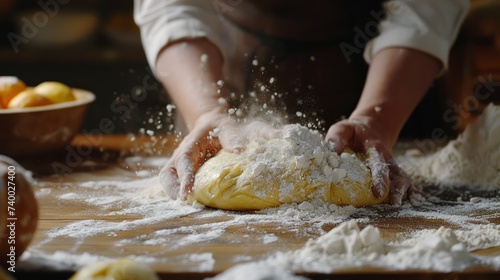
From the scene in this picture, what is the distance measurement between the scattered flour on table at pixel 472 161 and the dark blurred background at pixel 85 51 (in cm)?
172

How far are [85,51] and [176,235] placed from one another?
2.26 metres

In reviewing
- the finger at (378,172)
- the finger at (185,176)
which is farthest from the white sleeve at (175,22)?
the finger at (378,172)

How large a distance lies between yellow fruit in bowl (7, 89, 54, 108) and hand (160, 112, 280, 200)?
0.45 meters

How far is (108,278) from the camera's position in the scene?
0.73m

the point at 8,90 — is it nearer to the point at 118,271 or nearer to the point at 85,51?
the point at 118,271

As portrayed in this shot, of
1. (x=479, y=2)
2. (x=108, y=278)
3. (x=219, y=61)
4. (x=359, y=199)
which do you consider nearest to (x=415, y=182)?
(x=359, y=199)

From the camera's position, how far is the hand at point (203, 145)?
4.22 ft

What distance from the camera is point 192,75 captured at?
1550 mm

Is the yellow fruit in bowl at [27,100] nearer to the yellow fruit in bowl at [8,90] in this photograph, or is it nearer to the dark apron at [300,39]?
the yellow fruit in bowl at [8,90]

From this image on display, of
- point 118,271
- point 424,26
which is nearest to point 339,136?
point 424,26

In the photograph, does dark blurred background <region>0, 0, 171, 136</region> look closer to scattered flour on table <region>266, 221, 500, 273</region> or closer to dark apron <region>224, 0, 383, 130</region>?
dark apron <region>224, 0, 383, 130</region>

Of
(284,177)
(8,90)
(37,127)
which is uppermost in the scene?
(8,90)

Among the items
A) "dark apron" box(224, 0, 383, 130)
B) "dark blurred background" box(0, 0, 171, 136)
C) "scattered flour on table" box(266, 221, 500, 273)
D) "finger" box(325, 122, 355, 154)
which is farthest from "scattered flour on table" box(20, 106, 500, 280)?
"dark blurred background" box(0, 0, 171, 136)

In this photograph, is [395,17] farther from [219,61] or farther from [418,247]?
[418,247]
